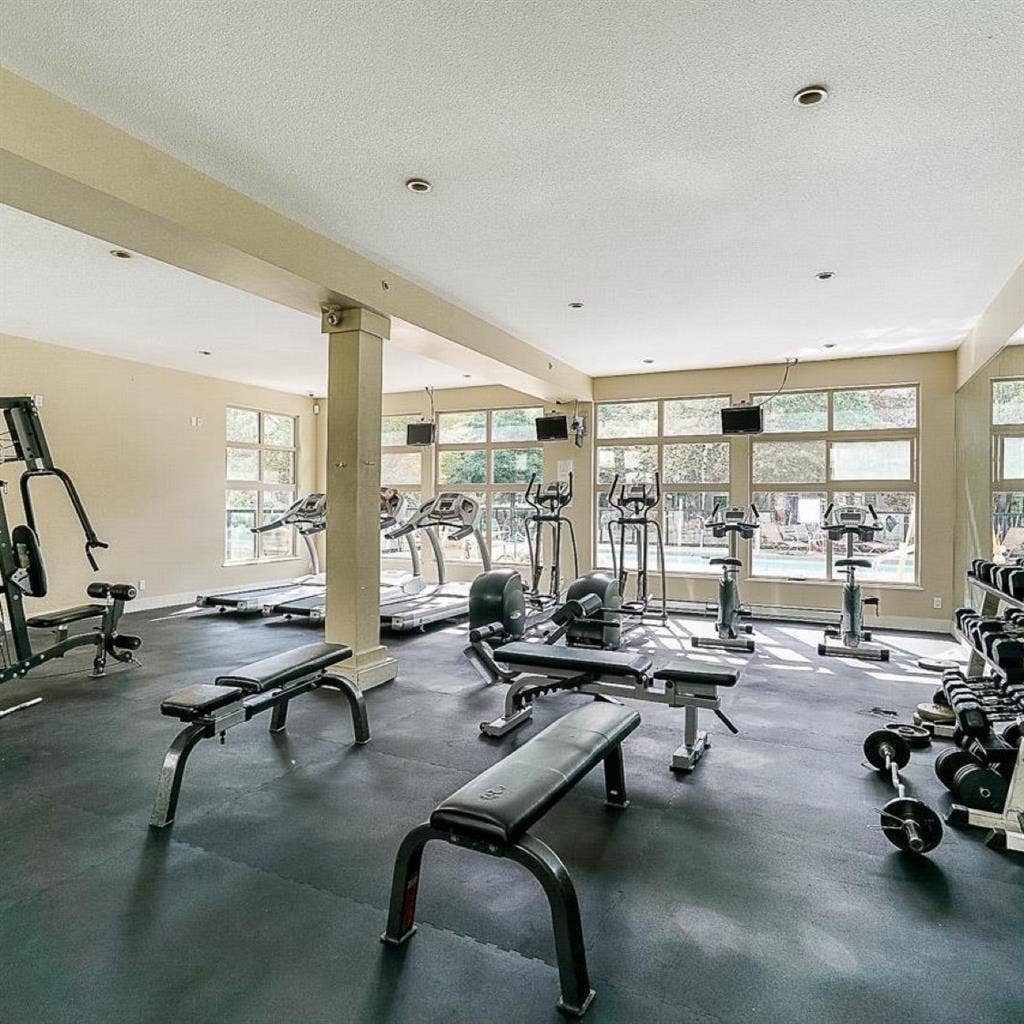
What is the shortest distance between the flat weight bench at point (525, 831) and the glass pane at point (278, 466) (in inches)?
325

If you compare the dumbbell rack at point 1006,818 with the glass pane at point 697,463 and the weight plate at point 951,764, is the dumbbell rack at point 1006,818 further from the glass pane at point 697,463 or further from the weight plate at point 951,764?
the glass pane at point 697,463

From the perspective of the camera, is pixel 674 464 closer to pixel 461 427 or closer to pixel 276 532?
pixel 461 427

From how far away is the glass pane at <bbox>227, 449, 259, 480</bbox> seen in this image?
9.09m

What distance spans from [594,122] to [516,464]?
21.3 ft

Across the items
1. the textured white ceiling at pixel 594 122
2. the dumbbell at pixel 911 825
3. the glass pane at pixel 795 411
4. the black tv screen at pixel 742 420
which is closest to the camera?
the textured white ceiling at pixel 594 122

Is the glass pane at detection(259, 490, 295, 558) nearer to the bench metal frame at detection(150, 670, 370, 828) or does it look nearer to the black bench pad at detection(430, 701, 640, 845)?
the bench metal frame at detection(150, 670, 370, 828)

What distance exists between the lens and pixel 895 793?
2971mm

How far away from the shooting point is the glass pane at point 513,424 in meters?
9.13

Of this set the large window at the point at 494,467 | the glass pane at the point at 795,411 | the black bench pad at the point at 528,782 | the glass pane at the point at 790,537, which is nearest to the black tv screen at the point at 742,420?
the glass pane at the point at 795,411

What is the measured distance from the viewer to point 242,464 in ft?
30.3

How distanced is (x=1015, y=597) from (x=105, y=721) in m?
4.90

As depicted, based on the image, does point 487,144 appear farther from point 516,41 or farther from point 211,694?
point 211,694

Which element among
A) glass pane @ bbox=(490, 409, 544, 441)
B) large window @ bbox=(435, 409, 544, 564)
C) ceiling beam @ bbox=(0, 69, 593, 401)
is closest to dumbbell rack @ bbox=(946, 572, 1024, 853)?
ceiling beam @ bbox=(0, 69, 593, 401)

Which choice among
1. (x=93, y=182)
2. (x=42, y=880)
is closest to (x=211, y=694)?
(x=42, y=880)
